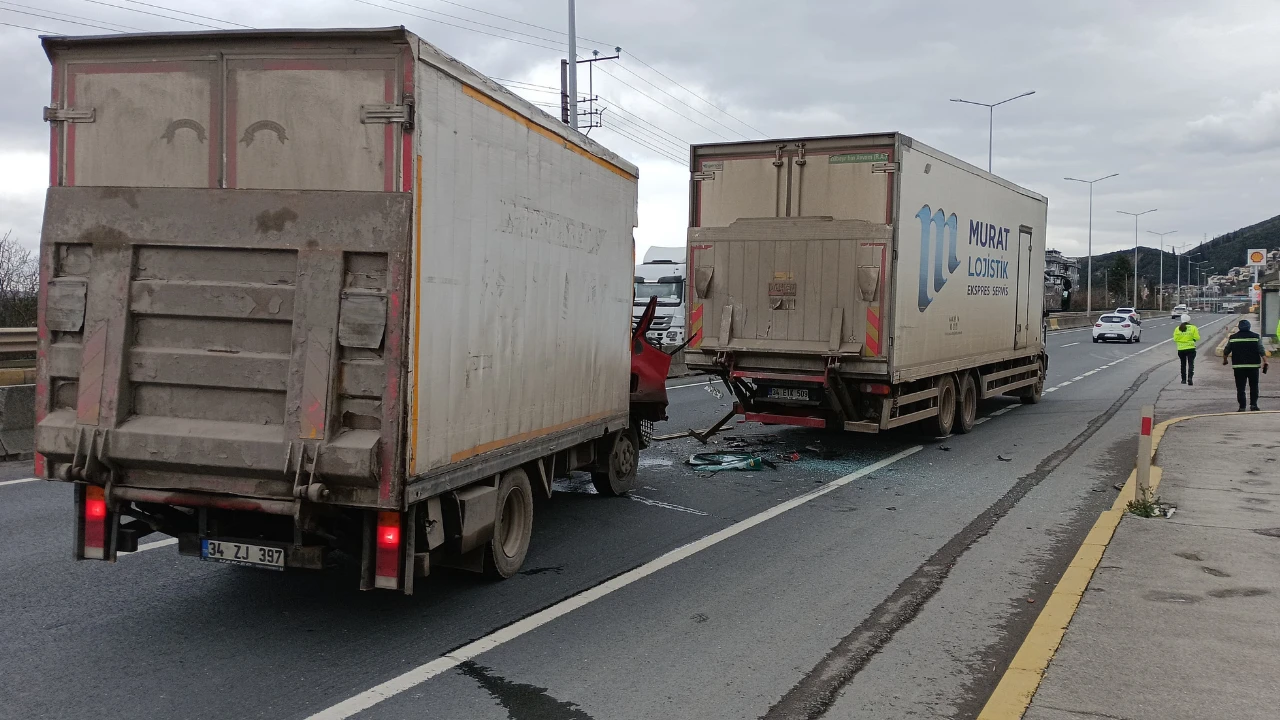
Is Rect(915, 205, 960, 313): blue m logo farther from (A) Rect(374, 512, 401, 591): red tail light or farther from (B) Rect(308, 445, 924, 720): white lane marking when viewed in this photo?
(A) Rect(374, 512, 401, 591): red tail light

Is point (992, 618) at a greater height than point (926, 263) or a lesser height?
lesser

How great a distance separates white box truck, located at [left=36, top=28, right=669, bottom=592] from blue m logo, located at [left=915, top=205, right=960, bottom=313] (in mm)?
7955

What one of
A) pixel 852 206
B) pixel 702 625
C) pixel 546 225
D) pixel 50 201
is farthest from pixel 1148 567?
pixel 50 201

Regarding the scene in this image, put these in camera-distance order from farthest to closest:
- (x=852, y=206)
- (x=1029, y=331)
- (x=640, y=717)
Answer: (x=1029, y=331), (x=852, y=206), (x=640, y=717)

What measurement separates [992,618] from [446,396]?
3.50 meters

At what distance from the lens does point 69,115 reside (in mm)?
5352

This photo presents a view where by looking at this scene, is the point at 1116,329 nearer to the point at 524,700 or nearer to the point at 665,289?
the point at 665,289

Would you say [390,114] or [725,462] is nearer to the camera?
[390,114]

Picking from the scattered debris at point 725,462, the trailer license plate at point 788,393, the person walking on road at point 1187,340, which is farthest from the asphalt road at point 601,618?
the person walking on road at point 1187,340

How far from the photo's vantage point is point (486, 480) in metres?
6.32

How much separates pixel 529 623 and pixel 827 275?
7001mm

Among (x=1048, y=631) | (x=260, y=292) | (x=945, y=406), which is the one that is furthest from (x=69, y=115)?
(x=945, y=406)

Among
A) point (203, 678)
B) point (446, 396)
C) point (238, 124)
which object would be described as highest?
point (238, 124)

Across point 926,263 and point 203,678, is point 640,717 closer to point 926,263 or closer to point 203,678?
point 203,678
